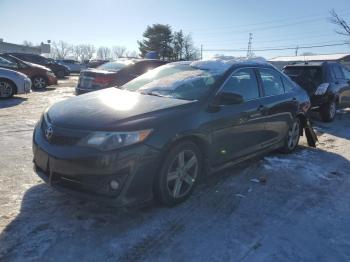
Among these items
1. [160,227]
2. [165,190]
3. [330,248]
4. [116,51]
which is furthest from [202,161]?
[116,51]

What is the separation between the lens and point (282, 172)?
5.69 metres

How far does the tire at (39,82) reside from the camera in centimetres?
1645

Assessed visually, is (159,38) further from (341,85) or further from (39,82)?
(341,85)

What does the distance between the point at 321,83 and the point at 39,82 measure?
460 inches

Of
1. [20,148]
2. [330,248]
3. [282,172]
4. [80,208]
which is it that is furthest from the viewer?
[20,148]

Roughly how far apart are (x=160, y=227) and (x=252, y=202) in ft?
4.29

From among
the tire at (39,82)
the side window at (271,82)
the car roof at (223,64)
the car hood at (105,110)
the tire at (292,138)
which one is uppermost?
the car roof at (223,64)

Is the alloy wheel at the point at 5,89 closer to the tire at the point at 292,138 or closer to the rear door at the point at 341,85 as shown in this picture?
the tire at the point at 292,138

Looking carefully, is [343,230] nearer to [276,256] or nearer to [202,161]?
[276,256]

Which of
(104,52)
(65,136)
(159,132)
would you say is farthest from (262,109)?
(104,52)

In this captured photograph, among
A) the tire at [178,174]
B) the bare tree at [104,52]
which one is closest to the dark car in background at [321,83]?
the tire at [178,174]

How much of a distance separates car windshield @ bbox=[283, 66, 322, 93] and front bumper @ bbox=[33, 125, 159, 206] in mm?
7973

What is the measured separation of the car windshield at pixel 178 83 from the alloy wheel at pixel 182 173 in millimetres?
735

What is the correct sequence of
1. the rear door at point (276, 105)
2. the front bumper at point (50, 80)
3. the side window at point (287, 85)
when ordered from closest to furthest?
1. the rear door at point (276, 105)
2. the side window at point (287, 85)
3. the front bumper at point (50, 80)
